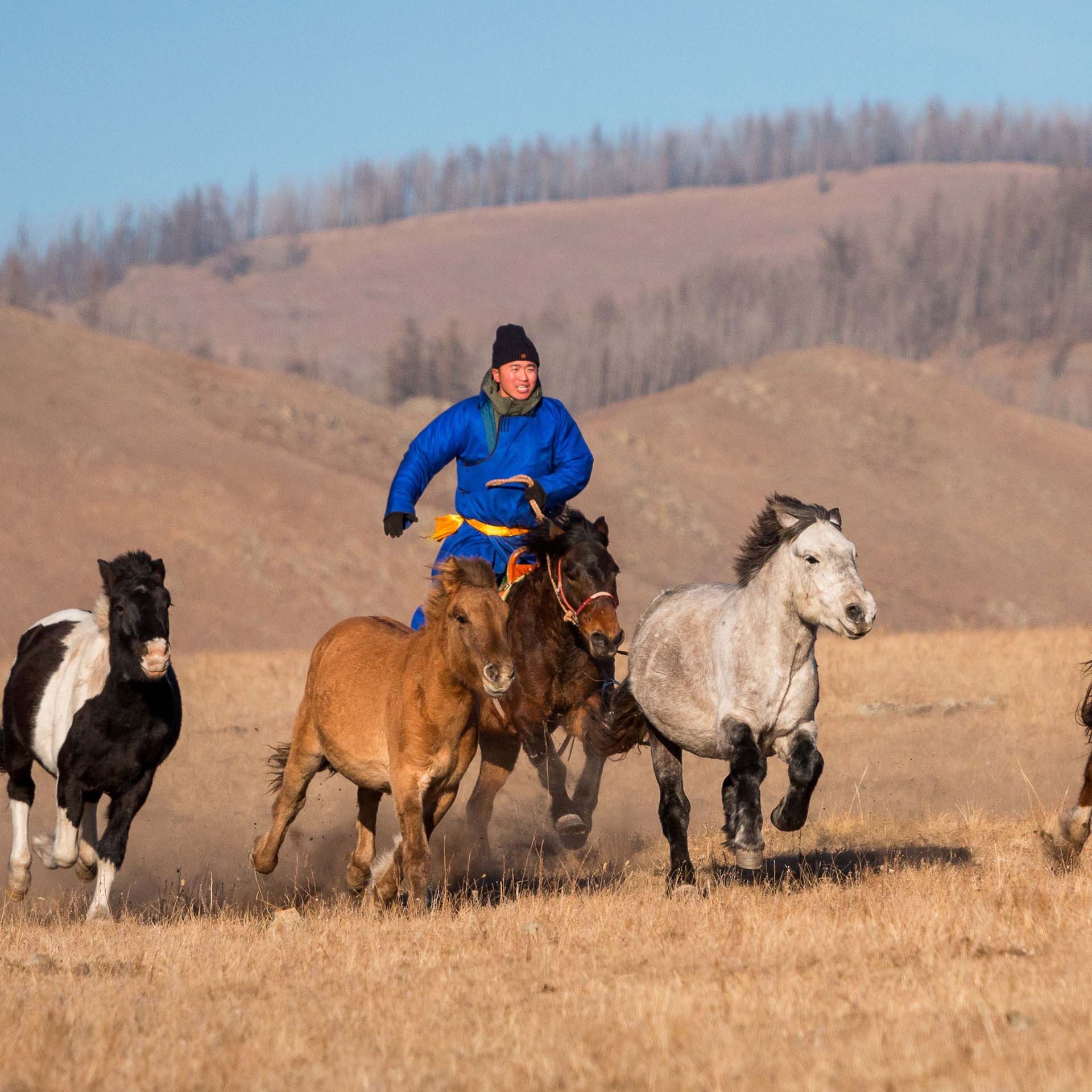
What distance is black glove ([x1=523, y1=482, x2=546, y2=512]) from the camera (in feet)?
29.7

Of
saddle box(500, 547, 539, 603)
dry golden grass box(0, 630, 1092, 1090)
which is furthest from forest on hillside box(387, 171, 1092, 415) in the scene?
saddle box(500, 547, 539, 603)

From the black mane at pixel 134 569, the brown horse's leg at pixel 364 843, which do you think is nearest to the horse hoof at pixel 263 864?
the brown horse's leg at pixel 364 843

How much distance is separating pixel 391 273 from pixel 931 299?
6042 centimetres

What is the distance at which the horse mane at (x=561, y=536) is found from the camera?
8.76m

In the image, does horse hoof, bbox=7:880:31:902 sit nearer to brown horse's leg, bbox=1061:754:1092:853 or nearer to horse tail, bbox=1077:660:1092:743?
brown horse's leg, bbox=1061:754:1092:853

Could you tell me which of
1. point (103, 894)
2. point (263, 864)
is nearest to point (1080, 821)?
point (263, 864)

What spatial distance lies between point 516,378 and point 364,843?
295 cm

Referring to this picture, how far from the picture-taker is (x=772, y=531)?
7410 millimetres

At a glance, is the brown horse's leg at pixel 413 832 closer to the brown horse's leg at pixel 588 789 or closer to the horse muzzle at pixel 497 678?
the horse muzzle at pixel 497 678

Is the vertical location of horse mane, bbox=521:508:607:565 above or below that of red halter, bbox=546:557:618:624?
above

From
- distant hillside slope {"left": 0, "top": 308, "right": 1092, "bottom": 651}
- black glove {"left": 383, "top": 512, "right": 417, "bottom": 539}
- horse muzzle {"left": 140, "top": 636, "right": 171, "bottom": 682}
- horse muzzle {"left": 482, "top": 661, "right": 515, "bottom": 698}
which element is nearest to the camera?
horse muzzle {"left": 482, "top": 661, "right": 515, "bottom": 698}

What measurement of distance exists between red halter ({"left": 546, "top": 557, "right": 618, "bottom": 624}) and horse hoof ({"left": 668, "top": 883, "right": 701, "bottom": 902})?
5.43 feet

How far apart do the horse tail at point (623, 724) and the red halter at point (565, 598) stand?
1.56 feet

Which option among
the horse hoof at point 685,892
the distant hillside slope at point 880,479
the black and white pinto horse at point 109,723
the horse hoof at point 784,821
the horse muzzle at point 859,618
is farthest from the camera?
the distant hillside slope at point 880,479
